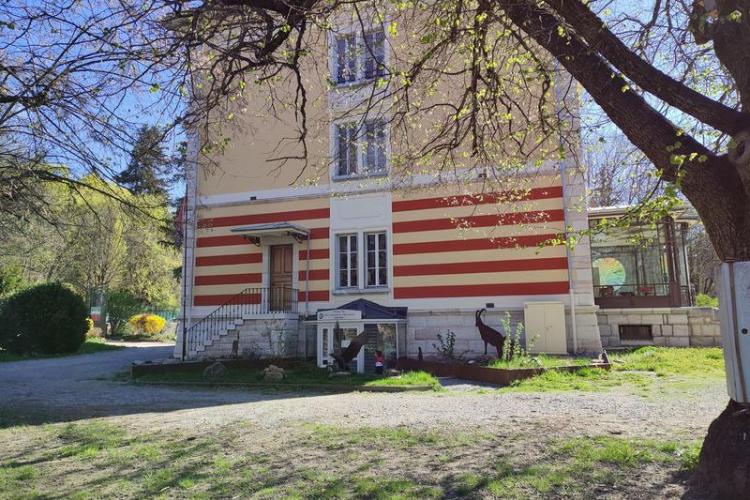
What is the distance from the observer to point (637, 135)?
4.88m

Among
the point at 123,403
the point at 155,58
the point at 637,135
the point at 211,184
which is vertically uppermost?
the point at 211,184

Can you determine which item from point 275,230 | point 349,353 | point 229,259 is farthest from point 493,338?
point 229,259

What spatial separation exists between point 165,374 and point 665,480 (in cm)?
1251

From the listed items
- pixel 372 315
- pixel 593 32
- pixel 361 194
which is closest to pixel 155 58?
pixel 593 32

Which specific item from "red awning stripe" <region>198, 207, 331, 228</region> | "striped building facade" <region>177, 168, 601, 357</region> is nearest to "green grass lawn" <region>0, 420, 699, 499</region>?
"striped building facade" <region>177, 168, 601, 357</region>

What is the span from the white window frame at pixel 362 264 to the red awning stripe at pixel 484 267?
0.39 metres

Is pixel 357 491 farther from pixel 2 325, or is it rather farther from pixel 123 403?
pixel 2 325

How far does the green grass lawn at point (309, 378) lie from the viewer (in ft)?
37.2

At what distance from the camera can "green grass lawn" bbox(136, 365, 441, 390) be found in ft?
37.2

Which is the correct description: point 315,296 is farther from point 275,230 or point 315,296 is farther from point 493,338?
point 493,338

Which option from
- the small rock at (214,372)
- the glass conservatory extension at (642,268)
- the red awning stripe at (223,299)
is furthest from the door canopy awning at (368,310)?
the glass conservatory extension at (642,268)

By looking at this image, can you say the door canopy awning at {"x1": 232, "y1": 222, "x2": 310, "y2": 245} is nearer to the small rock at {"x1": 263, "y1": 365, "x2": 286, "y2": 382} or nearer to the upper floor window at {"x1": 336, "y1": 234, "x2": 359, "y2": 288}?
the upper floor window at {"x1": 336, "y1": 234, "x2": 359, "y2": 288}

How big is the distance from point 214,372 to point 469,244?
800 cm

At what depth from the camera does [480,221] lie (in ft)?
54.1
